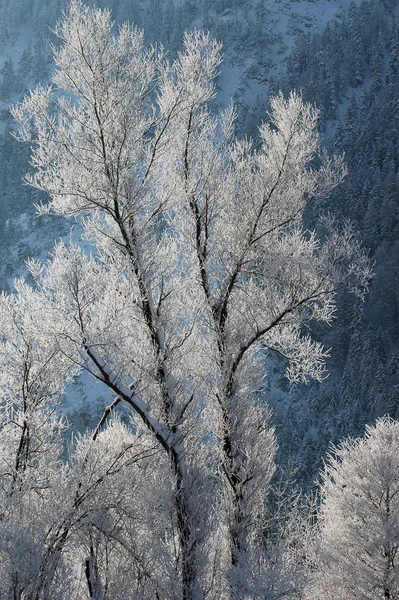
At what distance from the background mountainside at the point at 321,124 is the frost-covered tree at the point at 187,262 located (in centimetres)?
146

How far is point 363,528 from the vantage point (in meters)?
11.8

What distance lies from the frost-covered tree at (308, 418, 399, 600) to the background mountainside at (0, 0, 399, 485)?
4.43m

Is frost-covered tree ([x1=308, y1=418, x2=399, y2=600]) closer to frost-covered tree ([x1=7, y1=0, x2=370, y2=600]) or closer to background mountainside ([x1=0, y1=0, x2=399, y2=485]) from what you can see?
background mountainside ([x1=0, y1=0, x2=399, y2=485])

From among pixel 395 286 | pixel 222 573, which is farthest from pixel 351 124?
pixel 222 573

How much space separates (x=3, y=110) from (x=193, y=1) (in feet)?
203

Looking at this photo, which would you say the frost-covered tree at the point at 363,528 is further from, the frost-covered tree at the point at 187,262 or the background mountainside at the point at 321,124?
the frost-covered tree at the point at 187,262

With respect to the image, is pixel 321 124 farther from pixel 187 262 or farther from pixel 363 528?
pixel 187 262

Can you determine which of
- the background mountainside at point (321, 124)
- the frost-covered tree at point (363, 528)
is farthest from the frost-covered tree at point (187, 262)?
the frost-covered tree at point (363, 528)

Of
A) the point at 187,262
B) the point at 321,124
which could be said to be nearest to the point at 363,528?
the point at 187,262

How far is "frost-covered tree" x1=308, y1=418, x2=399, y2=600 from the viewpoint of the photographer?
1127 cm

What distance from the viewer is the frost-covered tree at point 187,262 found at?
6.45 metres

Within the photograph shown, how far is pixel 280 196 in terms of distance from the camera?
7094mm

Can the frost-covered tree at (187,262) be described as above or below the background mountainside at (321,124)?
below

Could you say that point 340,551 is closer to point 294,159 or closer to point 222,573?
point 222,573
